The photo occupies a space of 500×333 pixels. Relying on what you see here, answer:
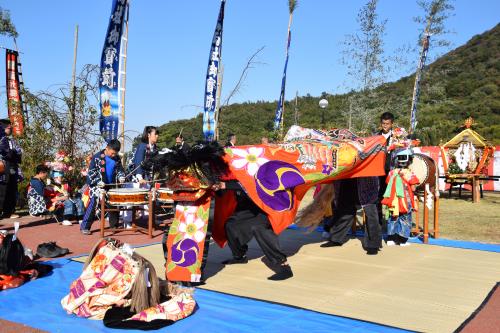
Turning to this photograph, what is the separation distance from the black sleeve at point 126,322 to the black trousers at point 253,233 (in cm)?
137

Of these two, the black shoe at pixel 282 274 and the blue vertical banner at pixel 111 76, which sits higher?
the blue vertical banner at pixel 111 76

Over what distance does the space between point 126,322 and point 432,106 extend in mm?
19671

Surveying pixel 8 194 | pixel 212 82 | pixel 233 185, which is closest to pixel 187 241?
pixel 233 185

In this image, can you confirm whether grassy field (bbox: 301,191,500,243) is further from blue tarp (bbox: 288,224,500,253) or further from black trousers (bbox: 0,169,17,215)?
black trousers (bbox: 0,169,17,215)

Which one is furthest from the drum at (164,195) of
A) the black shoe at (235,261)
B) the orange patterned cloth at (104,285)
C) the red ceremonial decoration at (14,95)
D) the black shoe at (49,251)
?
the red ceremonial decoration at (14,95)

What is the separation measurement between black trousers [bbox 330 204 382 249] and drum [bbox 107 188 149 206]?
2.59 m

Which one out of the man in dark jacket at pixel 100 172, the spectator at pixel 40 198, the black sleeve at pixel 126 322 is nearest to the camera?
the black sleeve at pixel 126 322

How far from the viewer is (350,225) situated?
245 inches

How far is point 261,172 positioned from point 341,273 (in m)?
1.33

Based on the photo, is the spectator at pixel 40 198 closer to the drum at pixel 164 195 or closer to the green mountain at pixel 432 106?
the drum at pixel 164 195

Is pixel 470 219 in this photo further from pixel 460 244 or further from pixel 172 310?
pixel 172 310

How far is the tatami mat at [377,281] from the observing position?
11.8 feet

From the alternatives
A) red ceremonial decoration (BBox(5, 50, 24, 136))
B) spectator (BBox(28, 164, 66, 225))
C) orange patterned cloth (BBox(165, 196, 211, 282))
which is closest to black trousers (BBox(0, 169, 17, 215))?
spectator (BBox(28, 164, 66, 225))

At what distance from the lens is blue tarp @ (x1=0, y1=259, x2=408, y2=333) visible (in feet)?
10.4
